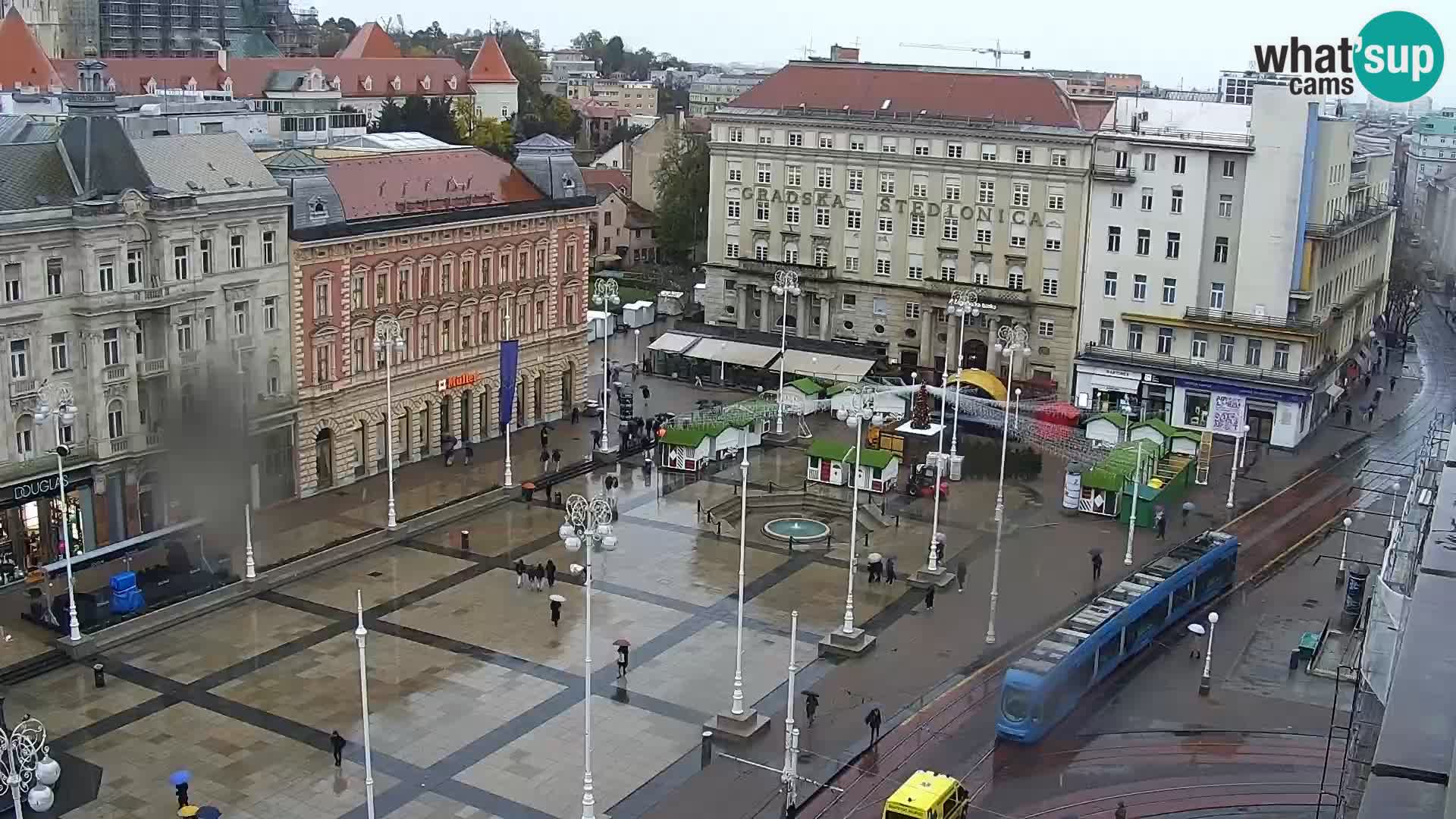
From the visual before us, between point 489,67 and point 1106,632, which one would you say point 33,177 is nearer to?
point 1106,632

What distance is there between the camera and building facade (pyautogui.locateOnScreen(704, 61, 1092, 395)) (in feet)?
287

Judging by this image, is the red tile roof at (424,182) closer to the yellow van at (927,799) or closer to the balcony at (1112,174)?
the balcony at (1112,174)

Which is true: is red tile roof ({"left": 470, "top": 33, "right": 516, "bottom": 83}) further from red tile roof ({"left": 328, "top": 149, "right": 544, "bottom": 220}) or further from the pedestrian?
the pedestrian

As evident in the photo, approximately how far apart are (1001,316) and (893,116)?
14249mm

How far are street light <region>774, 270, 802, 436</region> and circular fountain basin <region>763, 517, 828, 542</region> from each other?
14213mm

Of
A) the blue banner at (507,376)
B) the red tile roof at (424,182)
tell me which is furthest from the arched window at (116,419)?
the blue banner at (507,376)

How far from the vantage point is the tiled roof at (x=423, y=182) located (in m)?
68.2

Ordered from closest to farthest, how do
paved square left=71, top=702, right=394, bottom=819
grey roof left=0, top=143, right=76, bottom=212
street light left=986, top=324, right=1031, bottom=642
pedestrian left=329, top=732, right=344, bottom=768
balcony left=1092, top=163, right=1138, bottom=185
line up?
1. paved square left=71, top=702, right=394, bottom=819
2. pedestrian left=329, top=732, right=344, bottom=768
3. street light left=986, top=324, right=1031, bottom=642
4. grey roof left=0, top=143, right=76, bottom=212
5. balcony left=1092, top=163, right=1138, bottom=185

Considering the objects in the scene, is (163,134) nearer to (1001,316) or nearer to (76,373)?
(76,373)

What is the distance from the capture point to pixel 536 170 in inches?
3095

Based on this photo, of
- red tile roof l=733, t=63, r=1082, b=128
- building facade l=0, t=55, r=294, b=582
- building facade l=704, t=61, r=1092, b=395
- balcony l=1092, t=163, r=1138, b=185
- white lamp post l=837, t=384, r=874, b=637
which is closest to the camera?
white lamp post l=837, t=384, r=874, b=637

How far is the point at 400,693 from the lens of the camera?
45875 millimetres

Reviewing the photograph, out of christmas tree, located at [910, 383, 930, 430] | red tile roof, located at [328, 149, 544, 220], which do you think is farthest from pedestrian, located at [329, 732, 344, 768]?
christmas tree, located at [910, 383, 930, 430]

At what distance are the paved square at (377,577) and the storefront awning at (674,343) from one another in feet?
120
